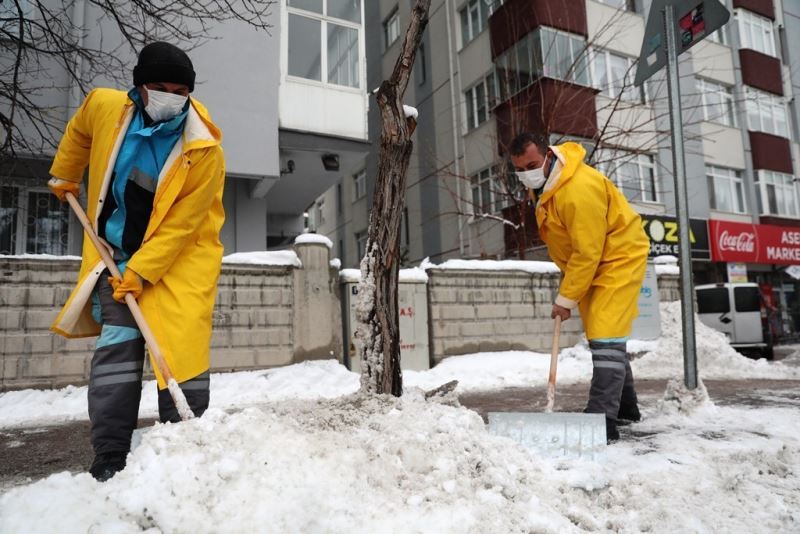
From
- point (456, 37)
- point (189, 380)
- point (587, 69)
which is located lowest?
point (189, 380)

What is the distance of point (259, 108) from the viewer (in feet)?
28.4

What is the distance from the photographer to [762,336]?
11.2m

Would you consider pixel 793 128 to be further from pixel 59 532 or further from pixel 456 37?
pixel 59 532

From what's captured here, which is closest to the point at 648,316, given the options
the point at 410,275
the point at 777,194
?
the point at 410,275

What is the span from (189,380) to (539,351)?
7.21 m

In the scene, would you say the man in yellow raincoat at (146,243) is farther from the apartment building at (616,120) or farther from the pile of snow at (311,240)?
the apartment building at (616,120)

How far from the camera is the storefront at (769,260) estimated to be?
16.6 meters

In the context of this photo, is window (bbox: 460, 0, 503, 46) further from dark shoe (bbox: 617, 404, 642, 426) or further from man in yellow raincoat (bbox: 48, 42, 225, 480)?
man in yellow raincoat (bbox: 48, 42, 225, 480)

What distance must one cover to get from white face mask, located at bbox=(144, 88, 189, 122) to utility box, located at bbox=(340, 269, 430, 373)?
192 inches

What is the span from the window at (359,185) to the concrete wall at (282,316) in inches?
654

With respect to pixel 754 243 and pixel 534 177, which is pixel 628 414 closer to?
pixel 534 177

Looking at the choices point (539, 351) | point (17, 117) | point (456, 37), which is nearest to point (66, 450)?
point (17, 117)

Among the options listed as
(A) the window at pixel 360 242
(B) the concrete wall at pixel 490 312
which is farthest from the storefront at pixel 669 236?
(A) the window at pixel 360 242

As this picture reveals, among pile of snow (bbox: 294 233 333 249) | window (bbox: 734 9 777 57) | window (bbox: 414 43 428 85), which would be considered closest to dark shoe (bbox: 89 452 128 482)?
pile of snow (bbox: 294 233 333 249)
